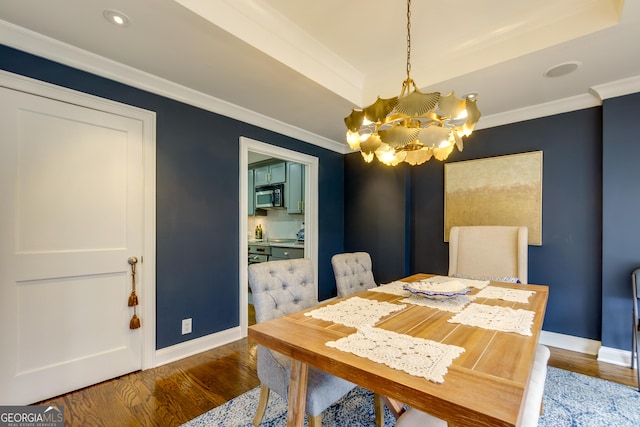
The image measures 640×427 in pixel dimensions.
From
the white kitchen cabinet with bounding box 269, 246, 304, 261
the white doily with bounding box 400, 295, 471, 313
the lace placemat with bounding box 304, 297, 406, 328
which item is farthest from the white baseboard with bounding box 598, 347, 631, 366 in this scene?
the white kitchen cabinet with bounding box 269, 246, 304, 261

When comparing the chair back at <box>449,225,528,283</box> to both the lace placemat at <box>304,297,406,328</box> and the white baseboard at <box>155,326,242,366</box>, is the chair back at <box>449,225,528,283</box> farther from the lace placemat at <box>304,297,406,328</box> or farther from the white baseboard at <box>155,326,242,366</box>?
the white baseboard at <box>155,326,242,366</box>

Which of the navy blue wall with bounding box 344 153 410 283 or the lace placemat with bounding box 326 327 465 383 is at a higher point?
the navy blue wall with bounding box 344 153 410 283

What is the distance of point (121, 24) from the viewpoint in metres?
1.73

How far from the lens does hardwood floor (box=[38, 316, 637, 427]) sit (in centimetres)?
177

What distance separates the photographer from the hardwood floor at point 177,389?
5.82 feet

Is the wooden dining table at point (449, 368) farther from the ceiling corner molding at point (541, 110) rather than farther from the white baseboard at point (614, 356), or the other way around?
the ceiling corner molding at point (541, 110)

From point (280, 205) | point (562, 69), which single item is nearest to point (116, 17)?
point (562, 69)

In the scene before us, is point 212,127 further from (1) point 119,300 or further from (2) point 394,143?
(2) point 394,143

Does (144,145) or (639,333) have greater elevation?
(144,145)

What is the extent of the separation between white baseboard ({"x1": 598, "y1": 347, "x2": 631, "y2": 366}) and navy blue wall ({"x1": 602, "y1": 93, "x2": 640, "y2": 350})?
0.14 ft

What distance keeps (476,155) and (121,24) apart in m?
3.43

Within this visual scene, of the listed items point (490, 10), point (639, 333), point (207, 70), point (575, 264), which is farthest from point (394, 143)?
point (575, 264)

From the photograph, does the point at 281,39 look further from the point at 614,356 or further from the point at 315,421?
the point at 614,356

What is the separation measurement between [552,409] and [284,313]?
1808 millimetres
